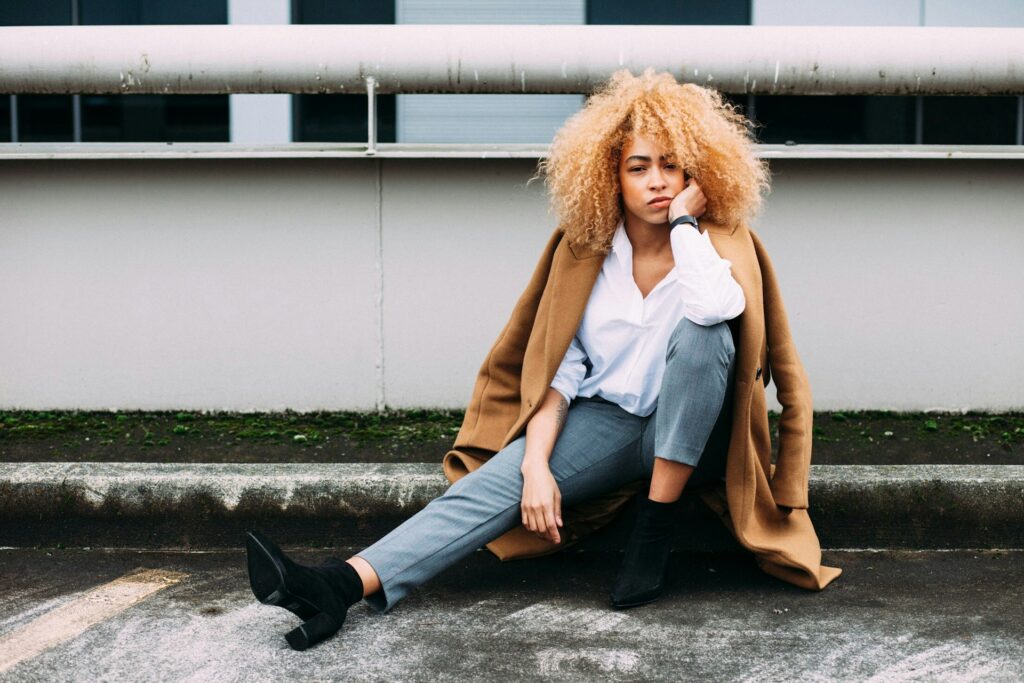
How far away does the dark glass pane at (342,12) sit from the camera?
7121 mm

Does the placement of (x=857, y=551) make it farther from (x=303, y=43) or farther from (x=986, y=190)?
(x=303, y=43)

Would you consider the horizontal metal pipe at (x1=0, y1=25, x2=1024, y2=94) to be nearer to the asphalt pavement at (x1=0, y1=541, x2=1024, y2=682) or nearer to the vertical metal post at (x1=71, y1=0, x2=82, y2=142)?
the asphalt pavement at (x1=0, y1=541, x2=1024, y2=682)

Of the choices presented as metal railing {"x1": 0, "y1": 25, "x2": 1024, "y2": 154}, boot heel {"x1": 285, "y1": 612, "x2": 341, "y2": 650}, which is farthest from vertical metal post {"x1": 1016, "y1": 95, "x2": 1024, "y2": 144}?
boot heel {"x1": 285, "y1": 612, "x2": 341, "y2": 650}

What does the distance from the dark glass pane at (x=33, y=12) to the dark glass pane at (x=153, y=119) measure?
1.80 feet

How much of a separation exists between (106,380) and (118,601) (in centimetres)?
175

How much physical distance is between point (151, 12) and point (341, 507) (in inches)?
198

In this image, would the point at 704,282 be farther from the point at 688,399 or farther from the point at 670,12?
the point at 670,12

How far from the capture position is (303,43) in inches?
176

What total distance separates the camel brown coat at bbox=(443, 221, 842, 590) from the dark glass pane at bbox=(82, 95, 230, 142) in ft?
15.3

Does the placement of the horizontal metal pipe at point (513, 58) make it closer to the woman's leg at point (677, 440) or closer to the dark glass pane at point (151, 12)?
the woman's leg at point (677, 440)

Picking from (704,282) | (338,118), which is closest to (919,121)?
(338,118)

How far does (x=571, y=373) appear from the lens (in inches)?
126

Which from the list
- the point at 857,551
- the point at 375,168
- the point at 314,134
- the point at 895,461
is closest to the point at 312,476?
the point at 375,168

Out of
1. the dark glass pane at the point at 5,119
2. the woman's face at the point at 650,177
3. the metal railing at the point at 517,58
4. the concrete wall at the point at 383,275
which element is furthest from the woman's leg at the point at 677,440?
the dark glass pane at the point at 5,119
